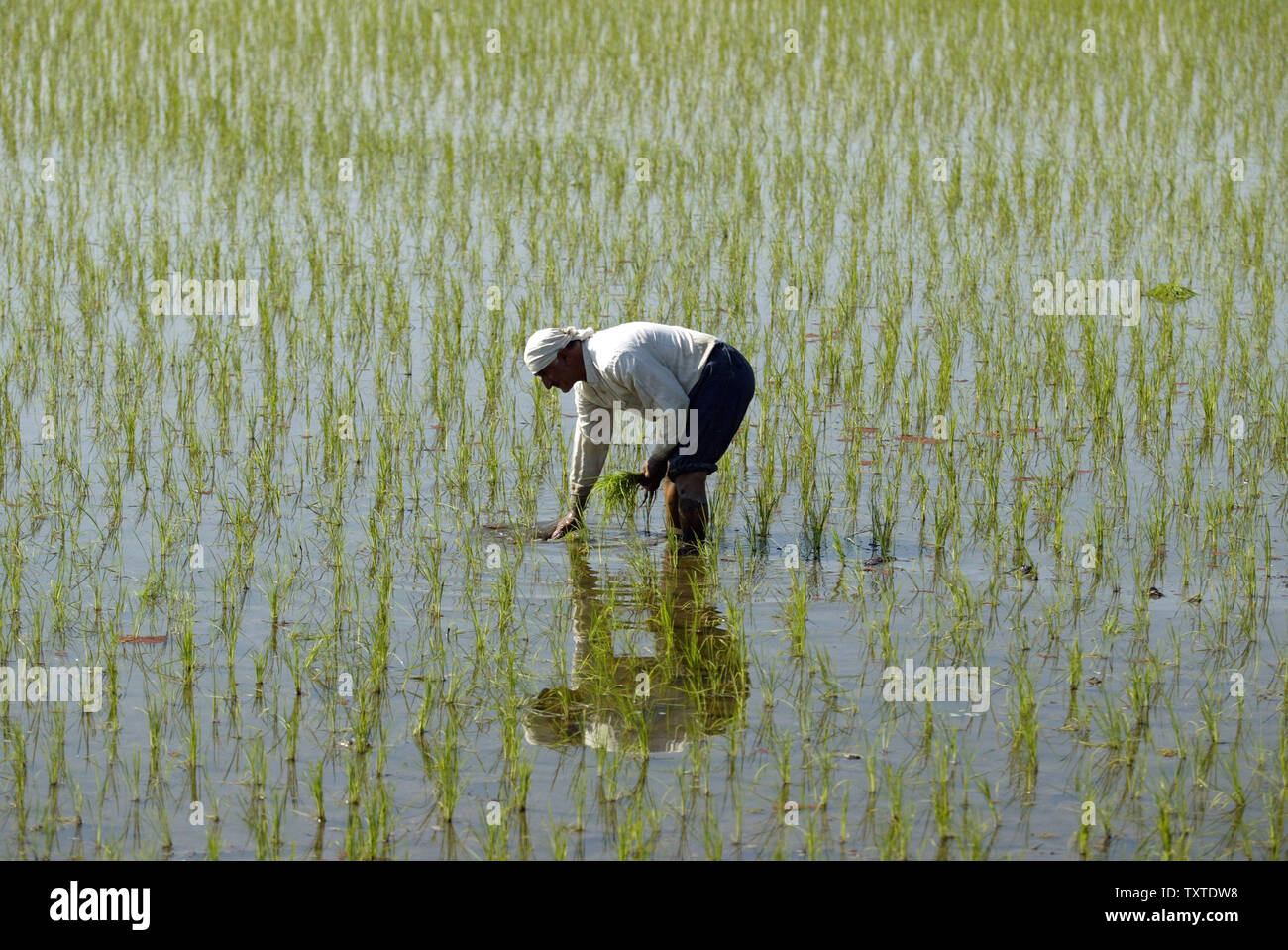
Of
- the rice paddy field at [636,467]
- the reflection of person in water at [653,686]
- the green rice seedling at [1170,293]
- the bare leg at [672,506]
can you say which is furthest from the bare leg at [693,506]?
the green rice seedling at [1170,293]

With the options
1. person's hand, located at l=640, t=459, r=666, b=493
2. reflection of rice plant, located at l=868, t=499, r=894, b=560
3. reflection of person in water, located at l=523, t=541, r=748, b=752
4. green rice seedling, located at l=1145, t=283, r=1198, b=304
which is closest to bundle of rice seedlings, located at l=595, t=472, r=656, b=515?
person's hand, located at l=640, t=459, r=666, b=493

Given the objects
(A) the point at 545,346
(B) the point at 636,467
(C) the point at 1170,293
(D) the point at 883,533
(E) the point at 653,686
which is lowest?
(E) the point at 653,686

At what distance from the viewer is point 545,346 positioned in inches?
195

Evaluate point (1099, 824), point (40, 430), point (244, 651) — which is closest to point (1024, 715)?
point (1099, 824)

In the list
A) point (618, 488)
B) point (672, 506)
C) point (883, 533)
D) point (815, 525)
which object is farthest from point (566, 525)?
point (883, 533)

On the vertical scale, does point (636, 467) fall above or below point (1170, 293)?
below

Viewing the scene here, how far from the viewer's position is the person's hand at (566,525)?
537 cm

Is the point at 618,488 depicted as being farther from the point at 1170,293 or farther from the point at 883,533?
the point at 1170,293

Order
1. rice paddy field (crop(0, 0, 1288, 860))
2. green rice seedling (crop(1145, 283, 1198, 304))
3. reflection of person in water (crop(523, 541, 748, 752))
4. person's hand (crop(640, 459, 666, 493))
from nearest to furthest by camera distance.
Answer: rice paddy field (crop(0, 0, 1288, 860))
reflection of person in water (crop(523, 541, 748, 752))
person's hand (crop(640, 459, 666, 493))
green rice seedling (crop(1145, 283, 1198, 304))

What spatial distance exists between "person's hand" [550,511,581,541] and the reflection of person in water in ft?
1.34

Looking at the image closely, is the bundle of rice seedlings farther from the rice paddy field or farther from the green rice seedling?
the green rice seedling

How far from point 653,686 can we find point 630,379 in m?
1.10

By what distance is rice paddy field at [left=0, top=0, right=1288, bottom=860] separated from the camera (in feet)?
12.4

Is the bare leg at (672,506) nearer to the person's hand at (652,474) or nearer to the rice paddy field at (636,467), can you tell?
the person's hand at (652,474)
